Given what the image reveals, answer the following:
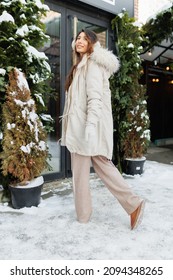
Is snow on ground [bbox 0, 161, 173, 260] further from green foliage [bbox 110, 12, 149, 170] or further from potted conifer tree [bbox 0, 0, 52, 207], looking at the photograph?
green foliage [bbox 110, 12, 149, 170]

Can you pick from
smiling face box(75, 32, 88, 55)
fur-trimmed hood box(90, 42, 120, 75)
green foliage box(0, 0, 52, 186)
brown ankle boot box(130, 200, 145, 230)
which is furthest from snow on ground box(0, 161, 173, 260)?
smiling face box(75, 32, 88, 55)

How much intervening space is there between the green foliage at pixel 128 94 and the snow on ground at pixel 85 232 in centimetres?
138

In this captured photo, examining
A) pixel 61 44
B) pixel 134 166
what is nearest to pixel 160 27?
pixel 61 44

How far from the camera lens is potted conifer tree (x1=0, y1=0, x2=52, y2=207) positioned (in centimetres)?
329

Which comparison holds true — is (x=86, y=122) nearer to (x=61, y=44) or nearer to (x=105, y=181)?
(x=105, y=181)

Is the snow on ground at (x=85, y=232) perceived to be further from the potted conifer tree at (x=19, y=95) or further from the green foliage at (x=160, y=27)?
the green foliage at (x=160, y=27)

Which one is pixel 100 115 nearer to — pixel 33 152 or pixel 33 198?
pixel 33 152

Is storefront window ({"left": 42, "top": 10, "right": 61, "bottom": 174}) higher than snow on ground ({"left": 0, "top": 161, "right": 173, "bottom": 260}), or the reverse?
storefront window ({"left": 42, "top": 10, "right": 61, "bottom": 174})

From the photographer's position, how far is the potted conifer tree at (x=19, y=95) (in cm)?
329

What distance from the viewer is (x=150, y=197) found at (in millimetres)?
3959

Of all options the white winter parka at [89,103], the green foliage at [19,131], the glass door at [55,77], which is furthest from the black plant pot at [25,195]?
the glass door at [55,77]

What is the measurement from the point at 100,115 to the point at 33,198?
1.40 meters
